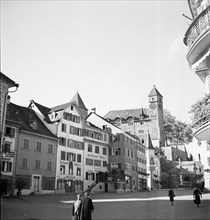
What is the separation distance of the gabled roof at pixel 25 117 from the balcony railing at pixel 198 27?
359 centimetres

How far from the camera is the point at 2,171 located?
3229 millimetres

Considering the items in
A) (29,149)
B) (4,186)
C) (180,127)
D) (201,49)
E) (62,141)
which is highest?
(201,49)

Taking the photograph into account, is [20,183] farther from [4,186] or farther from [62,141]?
[62,141]

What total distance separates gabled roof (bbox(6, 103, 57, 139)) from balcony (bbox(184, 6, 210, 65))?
11.3ft

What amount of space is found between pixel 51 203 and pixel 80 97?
73.3 inches

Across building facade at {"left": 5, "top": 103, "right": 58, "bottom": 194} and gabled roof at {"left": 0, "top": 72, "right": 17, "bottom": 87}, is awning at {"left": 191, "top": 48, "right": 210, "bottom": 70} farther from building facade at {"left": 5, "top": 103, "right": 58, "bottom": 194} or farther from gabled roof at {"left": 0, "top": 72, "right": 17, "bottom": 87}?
gabled roof at {"left": 0, "top": 72, "right": 17, "bottom": 87}

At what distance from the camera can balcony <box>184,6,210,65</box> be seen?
539cm

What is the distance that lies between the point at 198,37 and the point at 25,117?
12.1 feet

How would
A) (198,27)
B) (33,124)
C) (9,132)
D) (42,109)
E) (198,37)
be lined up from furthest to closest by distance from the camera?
(198,27) → (198,37) → (33,124) → (42,109) → (9,132)

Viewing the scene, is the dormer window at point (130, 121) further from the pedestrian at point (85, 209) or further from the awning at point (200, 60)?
the pedestrian at point (85, 209)

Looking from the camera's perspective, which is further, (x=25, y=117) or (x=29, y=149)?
(x=25, y=117)

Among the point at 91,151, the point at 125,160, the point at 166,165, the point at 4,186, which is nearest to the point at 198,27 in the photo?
the point at 4,186

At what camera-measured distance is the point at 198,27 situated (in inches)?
A: 224

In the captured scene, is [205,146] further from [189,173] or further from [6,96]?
[189,173]
